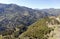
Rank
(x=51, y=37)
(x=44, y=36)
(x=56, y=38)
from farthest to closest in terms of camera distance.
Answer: (x=44, y=36)
(x=51, y=37)
(x=56, y=38)

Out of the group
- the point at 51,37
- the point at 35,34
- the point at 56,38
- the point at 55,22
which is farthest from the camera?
the point at 55,22

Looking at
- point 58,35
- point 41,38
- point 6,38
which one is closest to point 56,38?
point 58,35

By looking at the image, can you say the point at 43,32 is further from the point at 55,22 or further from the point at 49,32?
the point at 55,22

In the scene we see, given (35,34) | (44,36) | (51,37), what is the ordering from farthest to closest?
(35,34), (44,36), (51,37)

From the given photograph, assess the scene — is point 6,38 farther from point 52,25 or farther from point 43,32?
point 52,25

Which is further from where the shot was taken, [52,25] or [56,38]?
[52,25]

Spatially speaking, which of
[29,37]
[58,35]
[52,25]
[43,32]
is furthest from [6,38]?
[58,35]

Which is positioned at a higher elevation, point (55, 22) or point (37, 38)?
point (55, 22)

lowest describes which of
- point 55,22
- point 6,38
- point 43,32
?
point 6,38

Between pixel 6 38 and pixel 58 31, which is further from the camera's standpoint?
pixel 6 38
